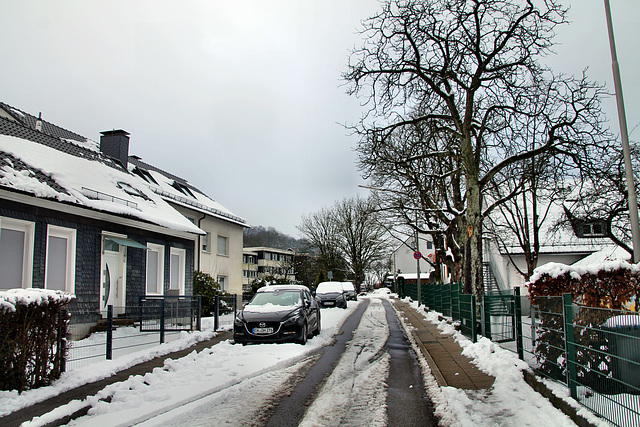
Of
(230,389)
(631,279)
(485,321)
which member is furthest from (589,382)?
(485,321)

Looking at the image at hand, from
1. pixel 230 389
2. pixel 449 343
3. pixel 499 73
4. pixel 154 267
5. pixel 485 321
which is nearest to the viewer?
pixel 230 389

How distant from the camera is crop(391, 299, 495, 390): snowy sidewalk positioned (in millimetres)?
7891

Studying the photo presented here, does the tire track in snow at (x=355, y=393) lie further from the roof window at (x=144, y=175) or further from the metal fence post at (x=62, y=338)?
the roof window at (x=144, y=175)

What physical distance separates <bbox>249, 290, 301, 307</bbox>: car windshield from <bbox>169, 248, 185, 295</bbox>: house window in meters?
6.32

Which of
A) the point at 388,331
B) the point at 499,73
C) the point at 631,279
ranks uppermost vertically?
the point at 499,73

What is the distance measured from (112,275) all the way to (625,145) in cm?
1447

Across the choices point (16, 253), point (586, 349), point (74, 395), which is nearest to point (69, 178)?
point (16, 253)

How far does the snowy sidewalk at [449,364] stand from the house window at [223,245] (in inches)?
705

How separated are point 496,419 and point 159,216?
1466 cm

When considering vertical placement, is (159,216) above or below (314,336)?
above

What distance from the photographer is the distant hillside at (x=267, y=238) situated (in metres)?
80.4

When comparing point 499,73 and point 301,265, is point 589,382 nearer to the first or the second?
point 499,73

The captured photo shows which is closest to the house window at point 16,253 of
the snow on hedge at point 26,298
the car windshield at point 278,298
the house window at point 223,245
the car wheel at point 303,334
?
the snow on hedge at point 26,298

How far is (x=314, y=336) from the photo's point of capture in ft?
49.5
